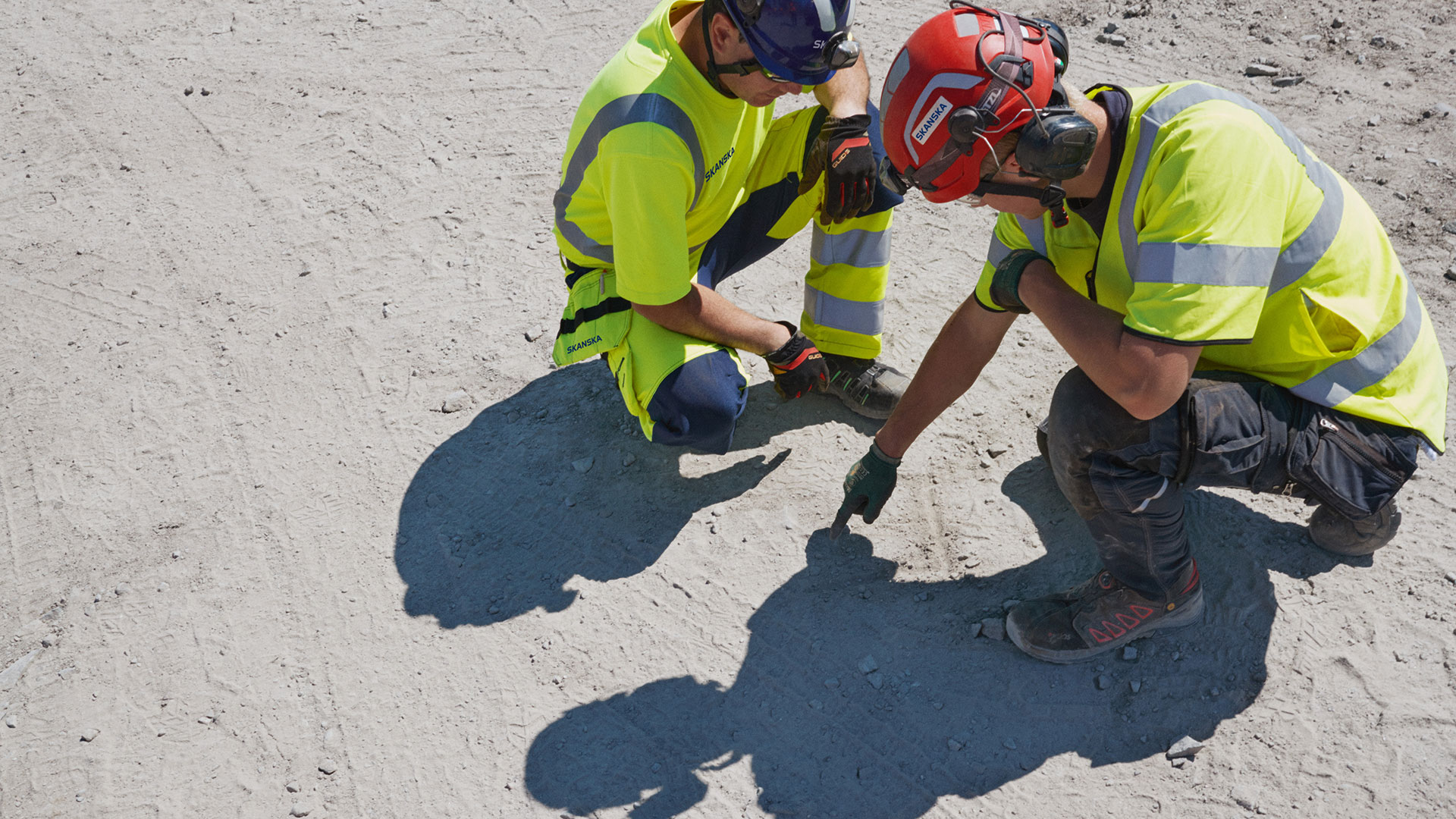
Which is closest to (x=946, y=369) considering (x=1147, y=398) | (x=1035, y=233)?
(x=1035, y=233)

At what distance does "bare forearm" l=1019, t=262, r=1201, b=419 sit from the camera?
2.12 metres

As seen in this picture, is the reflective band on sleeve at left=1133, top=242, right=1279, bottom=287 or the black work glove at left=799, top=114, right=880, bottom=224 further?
the black work glove at left=799, top=114, right=880, bottom=224

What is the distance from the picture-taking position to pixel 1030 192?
7.32 ft

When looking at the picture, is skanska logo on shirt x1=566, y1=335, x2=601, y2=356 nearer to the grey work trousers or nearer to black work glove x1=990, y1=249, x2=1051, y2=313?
black work glove x1=990, y1=249, x2=1051, y2=313

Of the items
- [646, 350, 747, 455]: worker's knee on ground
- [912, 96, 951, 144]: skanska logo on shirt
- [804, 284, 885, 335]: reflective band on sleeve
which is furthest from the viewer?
[804, 284, 885, 335]: reflective band on sleeve

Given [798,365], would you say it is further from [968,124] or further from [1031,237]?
Result: [968,124]

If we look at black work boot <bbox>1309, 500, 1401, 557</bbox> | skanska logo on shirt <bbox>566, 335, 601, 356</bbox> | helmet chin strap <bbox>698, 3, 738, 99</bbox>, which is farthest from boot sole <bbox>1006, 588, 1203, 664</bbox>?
helmet chin strap <bbox>698, 3, 738, 99</bbox>

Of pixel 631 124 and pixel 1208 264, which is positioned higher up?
pixel 1208 264

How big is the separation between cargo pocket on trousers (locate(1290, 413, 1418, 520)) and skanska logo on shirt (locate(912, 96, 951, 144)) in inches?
49.2

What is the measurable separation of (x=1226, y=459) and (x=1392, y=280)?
0.60 meters

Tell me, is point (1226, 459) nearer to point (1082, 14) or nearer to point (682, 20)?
point (682, 20)

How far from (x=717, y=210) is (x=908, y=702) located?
1.69 metres

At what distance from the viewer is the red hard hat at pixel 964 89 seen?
2.12m

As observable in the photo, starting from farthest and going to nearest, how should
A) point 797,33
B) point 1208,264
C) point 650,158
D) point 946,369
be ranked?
point 946,369 → point 650,158 → point 797,33 → point 1208,264
